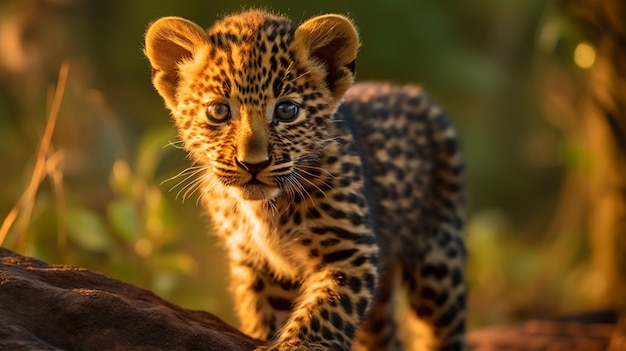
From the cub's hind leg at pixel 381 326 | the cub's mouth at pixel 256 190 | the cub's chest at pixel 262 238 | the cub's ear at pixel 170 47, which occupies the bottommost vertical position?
the cub's hind leg at pixel 381 326

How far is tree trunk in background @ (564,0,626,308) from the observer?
6211 mm

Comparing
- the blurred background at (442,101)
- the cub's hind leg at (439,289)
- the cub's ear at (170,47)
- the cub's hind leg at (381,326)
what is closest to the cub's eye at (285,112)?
the cub's ear at (170,47)

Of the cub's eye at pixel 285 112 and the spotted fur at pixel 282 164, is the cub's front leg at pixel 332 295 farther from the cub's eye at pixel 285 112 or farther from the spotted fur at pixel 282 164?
the cub's eye at pixel 285 112

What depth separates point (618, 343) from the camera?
6.05 m

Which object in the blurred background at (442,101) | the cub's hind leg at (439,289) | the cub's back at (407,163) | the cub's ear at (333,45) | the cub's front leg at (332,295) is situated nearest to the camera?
the cub's front leg at (332,295)

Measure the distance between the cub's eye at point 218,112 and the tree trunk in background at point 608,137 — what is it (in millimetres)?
3084

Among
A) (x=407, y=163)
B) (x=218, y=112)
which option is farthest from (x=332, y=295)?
(x=407, y=163)

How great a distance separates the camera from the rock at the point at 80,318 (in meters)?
3.25

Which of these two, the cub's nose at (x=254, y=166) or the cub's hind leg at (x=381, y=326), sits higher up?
the cub's nose at (x=254, y=166)

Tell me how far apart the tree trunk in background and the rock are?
11.6 feet

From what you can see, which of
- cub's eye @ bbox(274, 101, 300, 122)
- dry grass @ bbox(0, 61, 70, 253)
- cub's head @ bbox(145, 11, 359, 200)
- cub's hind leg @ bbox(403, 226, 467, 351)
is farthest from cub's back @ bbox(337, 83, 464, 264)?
dry grass @ bbox(0, 61, 70, 253)

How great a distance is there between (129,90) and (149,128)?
0.49 metres

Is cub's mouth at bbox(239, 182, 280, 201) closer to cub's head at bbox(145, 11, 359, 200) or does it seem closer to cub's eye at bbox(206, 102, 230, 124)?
cub's head at bbox(145, 11, 359, 200)

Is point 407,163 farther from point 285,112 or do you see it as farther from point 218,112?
point 218,112
